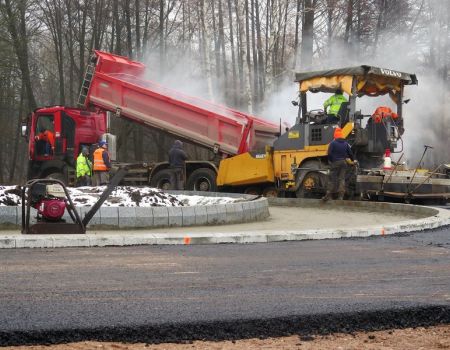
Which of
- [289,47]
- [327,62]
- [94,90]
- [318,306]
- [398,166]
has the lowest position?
[318,306]

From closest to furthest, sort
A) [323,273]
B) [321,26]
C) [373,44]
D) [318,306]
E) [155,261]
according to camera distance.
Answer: [318,306], [323,273], [155,261], [373,44], [321,26]

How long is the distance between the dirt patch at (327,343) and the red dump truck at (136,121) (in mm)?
13043

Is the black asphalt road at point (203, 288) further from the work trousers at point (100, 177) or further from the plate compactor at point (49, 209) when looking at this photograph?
the work trousers at point (100, 177)

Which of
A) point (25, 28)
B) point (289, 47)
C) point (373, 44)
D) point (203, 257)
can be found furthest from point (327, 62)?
point (203, 257)

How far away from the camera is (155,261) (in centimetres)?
696

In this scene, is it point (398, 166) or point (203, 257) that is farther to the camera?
point (398, 166)

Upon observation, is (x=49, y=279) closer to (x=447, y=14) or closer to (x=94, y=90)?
(x=94, y=90)

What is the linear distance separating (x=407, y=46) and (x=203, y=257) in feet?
66.4

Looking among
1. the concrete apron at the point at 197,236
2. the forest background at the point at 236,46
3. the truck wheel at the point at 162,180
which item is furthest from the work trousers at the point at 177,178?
the concrete apron at the point at 197,236

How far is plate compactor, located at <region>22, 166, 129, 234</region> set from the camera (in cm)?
871

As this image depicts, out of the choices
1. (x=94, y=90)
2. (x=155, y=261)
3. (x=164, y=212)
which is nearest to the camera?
(x=155, y=261)

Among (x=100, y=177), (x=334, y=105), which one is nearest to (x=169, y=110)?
(x=100, y=177)

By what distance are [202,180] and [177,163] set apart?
86 centimetres

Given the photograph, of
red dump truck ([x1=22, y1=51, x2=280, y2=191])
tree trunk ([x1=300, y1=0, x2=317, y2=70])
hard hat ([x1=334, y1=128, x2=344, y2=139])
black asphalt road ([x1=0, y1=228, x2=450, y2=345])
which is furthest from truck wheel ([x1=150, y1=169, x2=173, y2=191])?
tree trunk ([x1=300, y1=0, x2=317, y2=70])
